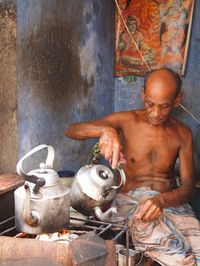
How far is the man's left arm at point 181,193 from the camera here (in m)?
2.90

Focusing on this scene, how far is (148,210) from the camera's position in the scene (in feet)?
9.49

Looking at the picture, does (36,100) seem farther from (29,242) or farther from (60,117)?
(29,242)

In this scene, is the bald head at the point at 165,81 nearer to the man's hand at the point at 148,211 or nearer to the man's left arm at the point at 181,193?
the man's left arm at the point at 181,193

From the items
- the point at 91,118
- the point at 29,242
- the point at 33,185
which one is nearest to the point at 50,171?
the point at 33,185

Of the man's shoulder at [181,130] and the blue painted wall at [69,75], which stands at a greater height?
the blue painted wall at [69,75]

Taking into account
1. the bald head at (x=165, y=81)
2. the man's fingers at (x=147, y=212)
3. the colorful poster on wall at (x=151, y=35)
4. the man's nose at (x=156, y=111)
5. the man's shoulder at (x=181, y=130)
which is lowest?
the man's fingers at (x=147, y=212)

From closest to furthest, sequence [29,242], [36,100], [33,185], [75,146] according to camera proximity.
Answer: [29,242]
[33,185]
[36,100]
[75,146]

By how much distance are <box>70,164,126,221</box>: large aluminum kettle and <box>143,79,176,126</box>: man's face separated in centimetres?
103

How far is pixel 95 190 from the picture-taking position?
2727mm

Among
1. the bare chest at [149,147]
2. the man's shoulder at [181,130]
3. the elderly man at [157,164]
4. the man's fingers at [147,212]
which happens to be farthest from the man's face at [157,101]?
the man's fingers at [147,212]

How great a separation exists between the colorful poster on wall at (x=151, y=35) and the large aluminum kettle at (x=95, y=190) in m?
2.51

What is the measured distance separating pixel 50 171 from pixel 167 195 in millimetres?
1315

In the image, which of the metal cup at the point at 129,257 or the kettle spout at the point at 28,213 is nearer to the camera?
the kettle spout at the point at 28,213

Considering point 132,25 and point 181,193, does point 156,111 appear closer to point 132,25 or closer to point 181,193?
point 181,193
